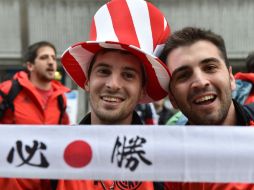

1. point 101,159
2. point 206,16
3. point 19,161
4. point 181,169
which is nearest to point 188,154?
point 181,169

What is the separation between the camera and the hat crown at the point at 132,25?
2059mm

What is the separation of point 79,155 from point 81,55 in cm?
65

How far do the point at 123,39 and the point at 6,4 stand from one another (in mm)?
7195

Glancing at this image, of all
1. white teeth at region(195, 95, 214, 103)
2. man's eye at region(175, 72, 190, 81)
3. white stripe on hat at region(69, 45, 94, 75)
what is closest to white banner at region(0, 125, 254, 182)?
white teeth at region(195, 95, 214, 103)

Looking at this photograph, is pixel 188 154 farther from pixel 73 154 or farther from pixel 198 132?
pixel 73 154

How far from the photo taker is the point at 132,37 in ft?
6.75

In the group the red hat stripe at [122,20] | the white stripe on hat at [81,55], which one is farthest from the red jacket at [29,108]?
the red hat stripe at [122,20]

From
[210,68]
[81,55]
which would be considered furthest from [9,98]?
[210,68]

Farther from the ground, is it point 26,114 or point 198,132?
point 198,132

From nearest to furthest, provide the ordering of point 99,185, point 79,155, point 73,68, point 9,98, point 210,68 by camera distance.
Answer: point 79,155
point 99,185
point 210,68
point 73,68
point 9,98

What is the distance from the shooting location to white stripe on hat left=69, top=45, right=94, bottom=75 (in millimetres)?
2043

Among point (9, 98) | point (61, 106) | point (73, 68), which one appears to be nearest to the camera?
point (73, 68)

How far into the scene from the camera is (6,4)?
8.68m

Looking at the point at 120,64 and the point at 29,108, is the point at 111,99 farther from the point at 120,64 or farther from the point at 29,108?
the point at 29,108
